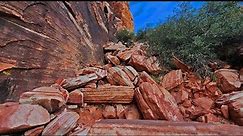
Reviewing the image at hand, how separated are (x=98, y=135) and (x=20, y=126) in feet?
3.23

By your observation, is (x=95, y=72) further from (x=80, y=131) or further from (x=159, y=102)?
(x=80, y=131)

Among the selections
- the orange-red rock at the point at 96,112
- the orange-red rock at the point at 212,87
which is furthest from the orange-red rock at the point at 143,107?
the orange-red rock at the point at 212,87

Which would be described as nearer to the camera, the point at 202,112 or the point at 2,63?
the point at 2,63

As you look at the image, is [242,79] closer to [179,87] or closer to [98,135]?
[179,87]

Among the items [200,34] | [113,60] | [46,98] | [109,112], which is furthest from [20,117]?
[200,34]

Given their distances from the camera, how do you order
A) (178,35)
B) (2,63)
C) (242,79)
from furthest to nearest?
(178,35)
(242,79)
(2,63)

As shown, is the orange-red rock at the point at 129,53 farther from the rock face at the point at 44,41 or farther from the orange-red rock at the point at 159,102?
the orange-red rock at the point at 159,102

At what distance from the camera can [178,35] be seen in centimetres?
528

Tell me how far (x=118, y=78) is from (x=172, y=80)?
1.04 m

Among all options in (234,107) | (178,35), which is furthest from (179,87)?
(178,35)

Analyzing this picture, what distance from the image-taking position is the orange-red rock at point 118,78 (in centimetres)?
425

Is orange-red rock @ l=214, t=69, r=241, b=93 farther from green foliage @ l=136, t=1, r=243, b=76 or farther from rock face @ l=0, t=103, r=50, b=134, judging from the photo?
rock face @ l=0, t=103, r=50, b=134

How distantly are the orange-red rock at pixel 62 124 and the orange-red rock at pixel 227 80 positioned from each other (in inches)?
108

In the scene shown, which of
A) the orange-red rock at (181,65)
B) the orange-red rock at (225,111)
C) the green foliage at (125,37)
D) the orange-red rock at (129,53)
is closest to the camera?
the orange-red rock at (225,111)
